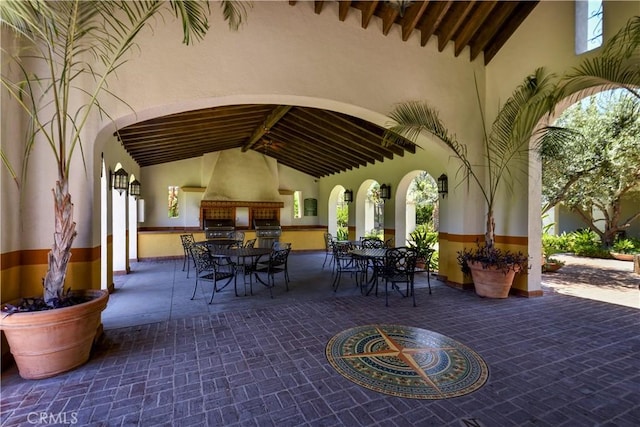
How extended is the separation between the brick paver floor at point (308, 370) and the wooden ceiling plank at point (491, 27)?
14.3ft

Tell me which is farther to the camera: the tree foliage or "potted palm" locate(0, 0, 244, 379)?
the tree foliage

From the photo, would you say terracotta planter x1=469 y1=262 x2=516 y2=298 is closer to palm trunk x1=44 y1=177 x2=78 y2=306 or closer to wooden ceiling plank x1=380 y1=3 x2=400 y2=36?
wooden ceiling plank x1=380 y1=3 x2=400 y2=36

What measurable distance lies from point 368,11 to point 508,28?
254cm

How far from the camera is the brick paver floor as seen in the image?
2.00 meters

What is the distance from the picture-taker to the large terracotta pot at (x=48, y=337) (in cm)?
231

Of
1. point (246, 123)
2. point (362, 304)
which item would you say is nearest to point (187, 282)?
point (362, 304)

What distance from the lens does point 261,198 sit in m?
11.0

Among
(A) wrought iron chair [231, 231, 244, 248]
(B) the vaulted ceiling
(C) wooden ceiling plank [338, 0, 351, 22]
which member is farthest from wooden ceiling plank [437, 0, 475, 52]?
(A) wrought iron chair [231, 231, 244, 248]

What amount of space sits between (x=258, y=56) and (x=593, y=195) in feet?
35.4

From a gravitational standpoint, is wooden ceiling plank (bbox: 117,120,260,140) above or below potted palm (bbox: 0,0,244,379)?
above

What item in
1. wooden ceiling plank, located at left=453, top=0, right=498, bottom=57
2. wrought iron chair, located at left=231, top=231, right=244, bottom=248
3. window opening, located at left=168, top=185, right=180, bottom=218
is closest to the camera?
wooden ceiling plank, located at left=453, top=0, right=498, bottom=57

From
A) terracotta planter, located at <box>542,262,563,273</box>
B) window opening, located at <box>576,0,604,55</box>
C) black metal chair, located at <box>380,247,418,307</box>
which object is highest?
window opening, located at <box>576,0,604,55</box>

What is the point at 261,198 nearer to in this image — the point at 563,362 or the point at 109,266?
the point at 109,266

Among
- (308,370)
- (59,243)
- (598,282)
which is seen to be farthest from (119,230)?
(598,282)
